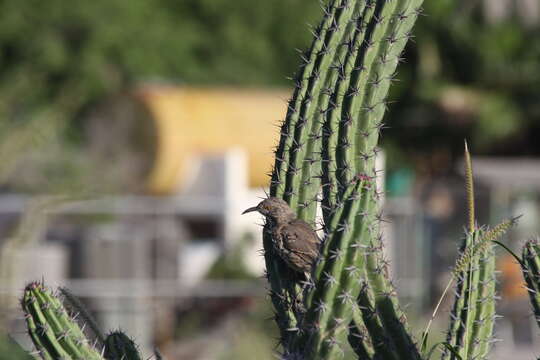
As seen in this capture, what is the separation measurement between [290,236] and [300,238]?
35 millimetres

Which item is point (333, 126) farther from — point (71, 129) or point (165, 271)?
point (71, 129)

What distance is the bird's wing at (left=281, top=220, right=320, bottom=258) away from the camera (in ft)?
10.2

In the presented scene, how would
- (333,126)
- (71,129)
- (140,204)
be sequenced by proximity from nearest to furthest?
1. (333,126)
2. (140,204)
3. (71,129)

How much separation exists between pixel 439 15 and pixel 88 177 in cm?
707

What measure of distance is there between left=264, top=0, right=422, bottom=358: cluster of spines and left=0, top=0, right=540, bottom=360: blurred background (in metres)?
2.39

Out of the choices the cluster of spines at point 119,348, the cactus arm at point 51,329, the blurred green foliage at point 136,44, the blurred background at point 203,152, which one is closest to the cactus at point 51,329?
the cactus arm at point 51,329

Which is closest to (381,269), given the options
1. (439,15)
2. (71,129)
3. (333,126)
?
(333,126)

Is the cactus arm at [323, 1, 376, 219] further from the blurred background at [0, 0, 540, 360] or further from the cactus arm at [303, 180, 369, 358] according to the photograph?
the blurred background at [0, 0, 540, 360]

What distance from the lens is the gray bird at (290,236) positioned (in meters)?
3.12

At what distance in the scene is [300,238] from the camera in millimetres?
3133

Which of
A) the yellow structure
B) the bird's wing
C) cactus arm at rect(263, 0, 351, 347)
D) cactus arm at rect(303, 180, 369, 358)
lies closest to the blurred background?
the yellow structure

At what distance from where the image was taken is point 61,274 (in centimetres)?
1188

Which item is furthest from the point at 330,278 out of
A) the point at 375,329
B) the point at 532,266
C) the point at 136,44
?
the point at 136,44

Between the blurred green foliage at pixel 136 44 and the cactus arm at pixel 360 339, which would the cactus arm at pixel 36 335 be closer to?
the cactus arm at pixel 360 339
